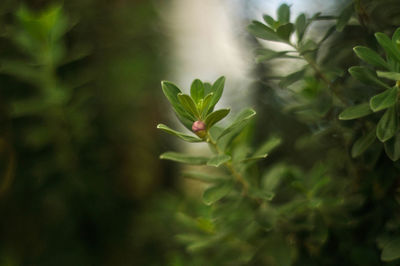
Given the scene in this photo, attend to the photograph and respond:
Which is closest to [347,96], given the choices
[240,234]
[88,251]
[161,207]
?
[240,234]

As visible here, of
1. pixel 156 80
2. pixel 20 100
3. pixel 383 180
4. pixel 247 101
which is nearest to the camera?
pixel 383 180

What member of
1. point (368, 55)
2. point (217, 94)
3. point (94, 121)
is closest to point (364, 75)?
point (368, 55)

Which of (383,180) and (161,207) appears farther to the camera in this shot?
(161,207)

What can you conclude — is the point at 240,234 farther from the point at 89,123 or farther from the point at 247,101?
the point at 89,123

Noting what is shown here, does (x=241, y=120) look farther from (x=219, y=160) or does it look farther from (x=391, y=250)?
(x=391, y=250)

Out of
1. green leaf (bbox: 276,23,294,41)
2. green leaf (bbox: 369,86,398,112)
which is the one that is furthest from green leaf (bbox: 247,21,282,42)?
green leaf (bbox: 369,86,398,112)

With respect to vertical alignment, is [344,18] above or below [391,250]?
above

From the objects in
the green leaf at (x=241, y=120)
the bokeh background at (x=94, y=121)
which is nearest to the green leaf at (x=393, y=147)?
the green leaf at (x=241, y=120)
